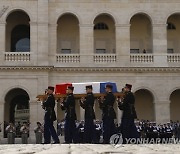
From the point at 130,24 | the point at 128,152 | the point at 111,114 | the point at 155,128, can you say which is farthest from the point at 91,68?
the point at 128,152

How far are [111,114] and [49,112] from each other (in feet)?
6.95

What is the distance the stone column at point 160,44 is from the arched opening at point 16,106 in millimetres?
9579

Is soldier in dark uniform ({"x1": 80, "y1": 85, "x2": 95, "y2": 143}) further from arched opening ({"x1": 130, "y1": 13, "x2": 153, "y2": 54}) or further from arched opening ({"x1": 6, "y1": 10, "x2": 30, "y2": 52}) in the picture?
arched opening ({"x1": 6, "y1": 10, "x2": 30, "y2": 52})

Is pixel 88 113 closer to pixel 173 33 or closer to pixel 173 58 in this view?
pixel 173 58

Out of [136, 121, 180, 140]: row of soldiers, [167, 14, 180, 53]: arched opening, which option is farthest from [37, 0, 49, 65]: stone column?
[167, 14, 180, 53]: arched opening

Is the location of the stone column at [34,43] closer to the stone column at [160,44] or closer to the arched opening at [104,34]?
the arched opening at [104,34]

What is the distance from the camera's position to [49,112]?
1462cm

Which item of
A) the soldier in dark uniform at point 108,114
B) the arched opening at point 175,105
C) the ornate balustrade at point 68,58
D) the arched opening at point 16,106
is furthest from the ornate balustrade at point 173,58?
the soldier in dark uniform at point 108,114

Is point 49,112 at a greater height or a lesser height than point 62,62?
lesser

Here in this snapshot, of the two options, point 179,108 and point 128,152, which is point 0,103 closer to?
point 179,108

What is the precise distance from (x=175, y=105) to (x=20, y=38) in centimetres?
1222

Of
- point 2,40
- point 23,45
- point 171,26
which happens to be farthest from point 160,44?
point 2,40

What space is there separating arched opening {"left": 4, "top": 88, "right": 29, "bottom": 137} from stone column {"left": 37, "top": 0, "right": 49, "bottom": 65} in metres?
3.73

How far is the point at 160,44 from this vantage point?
28.9m
